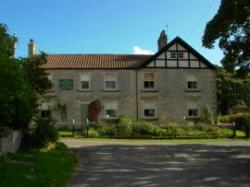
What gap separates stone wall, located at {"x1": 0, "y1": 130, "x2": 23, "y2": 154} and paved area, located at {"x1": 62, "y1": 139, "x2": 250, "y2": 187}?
288 centimetres

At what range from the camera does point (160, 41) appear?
49.1 m

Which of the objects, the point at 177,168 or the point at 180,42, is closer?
the point at 177,168

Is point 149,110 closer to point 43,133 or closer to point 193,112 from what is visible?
point 193,112

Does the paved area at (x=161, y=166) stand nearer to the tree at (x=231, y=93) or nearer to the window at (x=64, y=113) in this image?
the window at (x=64, y=113)

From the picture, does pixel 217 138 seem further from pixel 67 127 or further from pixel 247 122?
pixel 67 127

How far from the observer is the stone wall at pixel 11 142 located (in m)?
19.3

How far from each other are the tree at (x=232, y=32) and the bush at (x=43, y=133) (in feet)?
36.1

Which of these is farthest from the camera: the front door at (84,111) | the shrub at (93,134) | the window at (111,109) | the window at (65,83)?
the window at (111,109)

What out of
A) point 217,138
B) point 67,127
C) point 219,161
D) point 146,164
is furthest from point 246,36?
point 67,127

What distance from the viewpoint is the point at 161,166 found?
19.4 metres

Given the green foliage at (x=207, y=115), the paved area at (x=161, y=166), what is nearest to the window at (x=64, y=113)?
the green foliage at (x=207, y=115)

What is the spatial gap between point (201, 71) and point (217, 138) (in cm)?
1099

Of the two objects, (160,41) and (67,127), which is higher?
(160,41)

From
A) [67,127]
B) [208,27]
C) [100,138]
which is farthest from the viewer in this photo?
[67,127]
